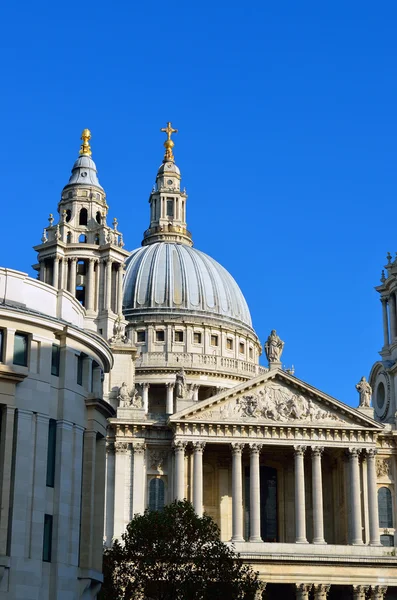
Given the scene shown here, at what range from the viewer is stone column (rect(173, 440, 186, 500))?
84.1 metres

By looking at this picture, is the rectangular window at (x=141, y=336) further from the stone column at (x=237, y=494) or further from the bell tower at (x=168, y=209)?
the stone column at (x=237, y=494)

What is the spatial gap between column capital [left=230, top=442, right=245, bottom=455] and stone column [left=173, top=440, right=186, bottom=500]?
359 centimetres

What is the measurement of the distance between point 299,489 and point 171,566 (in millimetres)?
26579

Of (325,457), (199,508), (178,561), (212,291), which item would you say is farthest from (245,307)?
(178,561)

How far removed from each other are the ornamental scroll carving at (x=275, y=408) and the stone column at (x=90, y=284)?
1557 centimetres

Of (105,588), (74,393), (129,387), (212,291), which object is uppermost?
(212,291)

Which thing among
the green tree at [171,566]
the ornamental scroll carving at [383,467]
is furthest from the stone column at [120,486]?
the green tree at [171,566]

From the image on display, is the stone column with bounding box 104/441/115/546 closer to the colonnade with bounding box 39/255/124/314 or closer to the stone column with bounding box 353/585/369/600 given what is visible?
the colonnade with bounding box 39/255/124/314

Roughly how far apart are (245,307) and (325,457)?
39.6 m

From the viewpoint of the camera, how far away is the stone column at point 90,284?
9600 cm

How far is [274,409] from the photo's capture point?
8719 centimetres

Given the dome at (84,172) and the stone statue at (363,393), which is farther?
the dome at (84,172)

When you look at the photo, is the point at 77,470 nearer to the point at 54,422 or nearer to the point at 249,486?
the point at 54,422

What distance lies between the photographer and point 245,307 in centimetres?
12900
